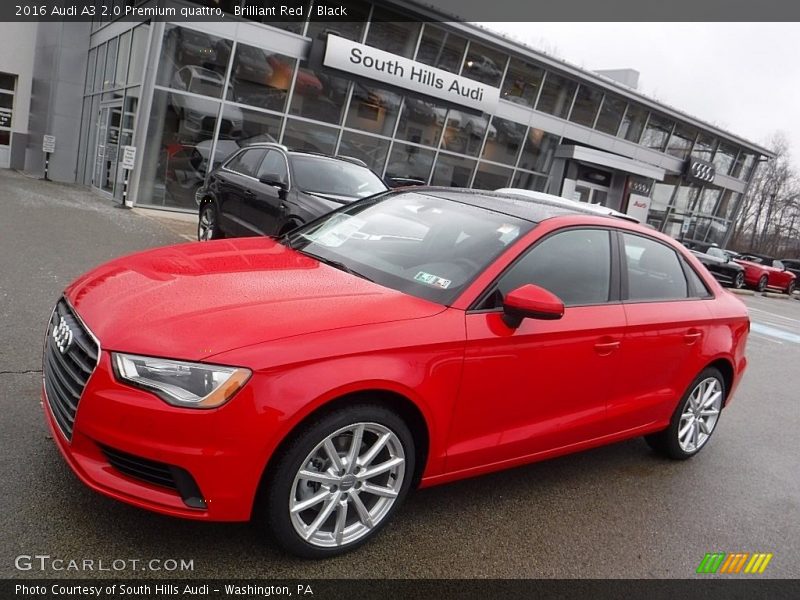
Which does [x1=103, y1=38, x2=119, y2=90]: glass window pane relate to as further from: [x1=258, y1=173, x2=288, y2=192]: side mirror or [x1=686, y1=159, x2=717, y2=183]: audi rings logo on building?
[x1=686, y1=159, x2=717, y2=183]: audi rings logo on building

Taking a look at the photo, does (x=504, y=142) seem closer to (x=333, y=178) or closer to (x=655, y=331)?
(x=333, y=178)

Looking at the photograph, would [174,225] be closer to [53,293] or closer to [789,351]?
[53,293]

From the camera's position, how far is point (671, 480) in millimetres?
4234

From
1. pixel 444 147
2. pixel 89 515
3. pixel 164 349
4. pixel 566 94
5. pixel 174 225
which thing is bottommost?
pixel 174 225

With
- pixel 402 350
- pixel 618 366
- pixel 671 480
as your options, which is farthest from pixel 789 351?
pixel 402 350

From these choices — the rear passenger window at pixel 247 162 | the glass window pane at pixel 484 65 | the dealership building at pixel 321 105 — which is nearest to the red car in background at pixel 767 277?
the dealership building at pixel 321 105

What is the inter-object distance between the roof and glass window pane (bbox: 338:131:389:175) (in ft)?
45.5

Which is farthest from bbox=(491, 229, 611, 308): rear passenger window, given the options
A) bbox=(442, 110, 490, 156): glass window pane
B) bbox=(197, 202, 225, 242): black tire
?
bbox=(442, 110, 490, 156): glass window pane

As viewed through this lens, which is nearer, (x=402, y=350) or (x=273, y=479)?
(x=273, y=479)

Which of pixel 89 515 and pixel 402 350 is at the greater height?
pixel 402 350

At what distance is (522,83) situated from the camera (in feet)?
70.2

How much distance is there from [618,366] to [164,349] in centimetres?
246

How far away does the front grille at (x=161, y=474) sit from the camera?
235cm

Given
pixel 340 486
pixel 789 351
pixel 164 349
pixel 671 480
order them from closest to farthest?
pixel 164 349 < pixel 340 486 < pixel 671 480 < pixel 789 351
